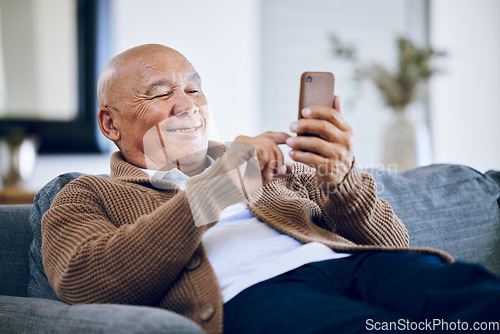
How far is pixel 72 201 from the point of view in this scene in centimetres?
104

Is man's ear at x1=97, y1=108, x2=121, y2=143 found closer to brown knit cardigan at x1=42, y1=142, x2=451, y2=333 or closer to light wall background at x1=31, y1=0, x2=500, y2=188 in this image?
brown knit cardigan at x1=42, y1=142, x2=451, y2=333

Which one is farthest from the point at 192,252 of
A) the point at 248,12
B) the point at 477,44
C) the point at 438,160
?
the point at 477,44

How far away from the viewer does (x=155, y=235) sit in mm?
898

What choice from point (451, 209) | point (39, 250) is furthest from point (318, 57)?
point (39, 250)

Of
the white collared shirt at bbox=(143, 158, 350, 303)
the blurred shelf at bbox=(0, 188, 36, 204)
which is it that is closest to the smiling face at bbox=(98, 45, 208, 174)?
the white collared shirt at bbox=(143, 158, 350, 303)

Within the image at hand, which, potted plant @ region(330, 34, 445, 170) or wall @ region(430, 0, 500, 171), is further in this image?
wall @ region(430, 0, 500, 171)

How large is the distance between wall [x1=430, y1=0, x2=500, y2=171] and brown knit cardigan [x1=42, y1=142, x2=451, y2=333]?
86.9 inches

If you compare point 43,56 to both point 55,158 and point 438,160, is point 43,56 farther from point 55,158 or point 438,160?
point 438,160

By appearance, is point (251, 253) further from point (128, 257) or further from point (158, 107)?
point (158, 107)

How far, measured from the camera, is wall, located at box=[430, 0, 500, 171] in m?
3.12

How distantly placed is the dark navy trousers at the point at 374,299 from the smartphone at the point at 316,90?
1.03 feet

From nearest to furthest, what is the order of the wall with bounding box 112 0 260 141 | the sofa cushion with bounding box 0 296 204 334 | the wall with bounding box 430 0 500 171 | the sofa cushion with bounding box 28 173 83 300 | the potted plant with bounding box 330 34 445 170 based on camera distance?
1. the sofa cushion with bounding box 0 296 204 334
2. the sofa cushion with bounding box 28 173 83 300
3. the wall with bounding box 112 0 260 141
4. the potted plant with bounding box 330 34 445 170
5. the wall with bounding box 430 0 500 171

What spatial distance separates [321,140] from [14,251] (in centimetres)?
83

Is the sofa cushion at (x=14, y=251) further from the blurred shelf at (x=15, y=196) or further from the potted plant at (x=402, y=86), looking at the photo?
the potted plant at (x=402, y=86)
